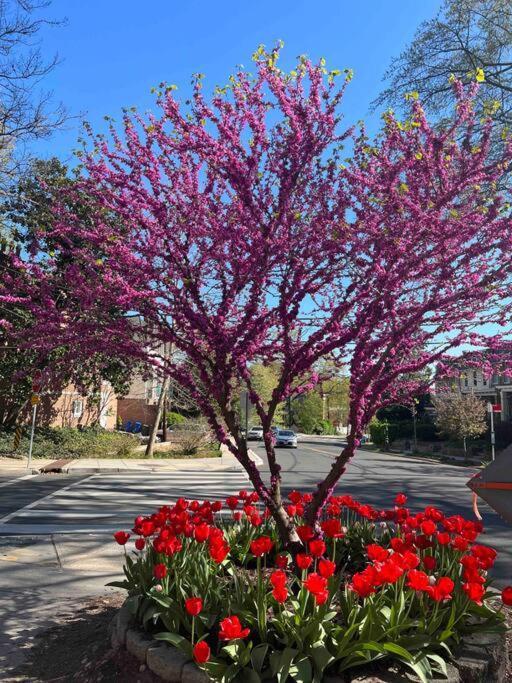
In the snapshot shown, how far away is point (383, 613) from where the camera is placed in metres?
3.02

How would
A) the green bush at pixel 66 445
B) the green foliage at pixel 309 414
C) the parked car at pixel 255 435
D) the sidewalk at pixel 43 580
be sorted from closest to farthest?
the sidewalk at pixel 43 580 → the green bush at pixel 66 445 → the parked car at pixel 255 435 → the green foliage at pixel 309 414

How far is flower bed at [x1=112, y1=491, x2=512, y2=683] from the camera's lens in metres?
2.72

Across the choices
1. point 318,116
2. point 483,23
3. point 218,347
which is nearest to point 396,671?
point 218,347

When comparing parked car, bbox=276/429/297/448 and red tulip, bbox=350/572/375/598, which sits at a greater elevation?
red tulip, bbox=350/572/375/598

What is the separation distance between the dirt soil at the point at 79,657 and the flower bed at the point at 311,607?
27 centimetres

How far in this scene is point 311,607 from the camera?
3088mm

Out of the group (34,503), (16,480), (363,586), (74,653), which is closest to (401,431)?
(16,480)

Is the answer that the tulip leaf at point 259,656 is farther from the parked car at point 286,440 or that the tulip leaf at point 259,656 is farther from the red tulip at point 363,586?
the parked car at point 286,440

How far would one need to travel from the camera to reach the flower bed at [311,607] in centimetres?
272

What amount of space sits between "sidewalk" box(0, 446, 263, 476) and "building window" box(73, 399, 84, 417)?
8008 mm

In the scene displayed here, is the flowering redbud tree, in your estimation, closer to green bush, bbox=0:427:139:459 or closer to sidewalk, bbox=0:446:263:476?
sidewalk, bbox=0:446:263:476

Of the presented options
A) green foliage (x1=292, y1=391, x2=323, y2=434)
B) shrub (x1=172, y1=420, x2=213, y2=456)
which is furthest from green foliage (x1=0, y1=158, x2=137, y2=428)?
green foliage (x1=292, y1=391, x2=323, y2=434)

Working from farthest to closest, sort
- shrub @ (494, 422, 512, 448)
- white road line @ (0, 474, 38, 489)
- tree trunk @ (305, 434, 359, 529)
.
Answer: shrub @ (494, 422, 512, 448) → white road line @ (0, 474, 38, 489) → tree trunk @ (305, 434, 359, 529)

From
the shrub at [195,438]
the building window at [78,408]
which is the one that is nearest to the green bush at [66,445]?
the shrub at [195,438]
